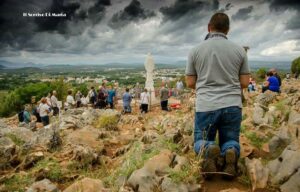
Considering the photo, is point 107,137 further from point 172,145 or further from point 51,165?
point 172,145

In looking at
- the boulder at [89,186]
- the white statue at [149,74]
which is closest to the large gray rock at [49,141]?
the boulder at [89,186]

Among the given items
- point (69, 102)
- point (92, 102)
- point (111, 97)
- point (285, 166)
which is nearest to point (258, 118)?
point (285, 166)

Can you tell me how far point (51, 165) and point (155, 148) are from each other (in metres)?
2.40

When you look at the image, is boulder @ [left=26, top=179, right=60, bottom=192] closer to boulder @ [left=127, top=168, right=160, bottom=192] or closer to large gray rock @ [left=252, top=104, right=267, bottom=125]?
boulder @ [left=127, top=168, right=160, bottom=192]

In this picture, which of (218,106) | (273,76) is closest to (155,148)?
(218,106)

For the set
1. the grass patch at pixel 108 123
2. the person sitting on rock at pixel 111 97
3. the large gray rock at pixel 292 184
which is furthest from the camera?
the person sitting on rock at pixel 111 97

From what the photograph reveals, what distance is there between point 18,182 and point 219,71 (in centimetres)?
416

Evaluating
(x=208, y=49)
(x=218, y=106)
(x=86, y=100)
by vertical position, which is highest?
(x=208, y=49)

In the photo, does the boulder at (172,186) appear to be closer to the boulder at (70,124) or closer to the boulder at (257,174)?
the boulder at (257,174)

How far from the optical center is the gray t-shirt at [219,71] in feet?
12.7

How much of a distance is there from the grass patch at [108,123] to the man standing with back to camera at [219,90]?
792cm

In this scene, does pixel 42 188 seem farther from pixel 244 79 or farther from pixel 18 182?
pixel 244 79

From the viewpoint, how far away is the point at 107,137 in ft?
31.7

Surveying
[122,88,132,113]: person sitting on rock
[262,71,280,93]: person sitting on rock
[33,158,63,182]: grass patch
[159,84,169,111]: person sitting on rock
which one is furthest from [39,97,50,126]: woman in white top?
[262,71,280,93]: person sitting on rock
